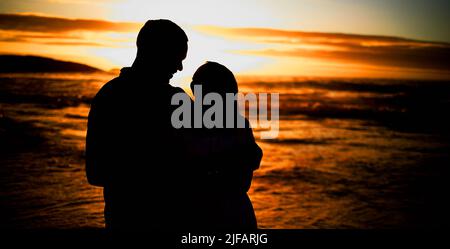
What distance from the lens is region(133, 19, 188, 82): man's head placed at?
188cm

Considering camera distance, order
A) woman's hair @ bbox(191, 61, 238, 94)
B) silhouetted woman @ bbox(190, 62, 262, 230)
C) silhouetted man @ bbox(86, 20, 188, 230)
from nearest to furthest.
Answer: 1. silhouetted man @ bbox(86, 20, 188, 230)
2. silhouetted woman @ bbox(190, 62, 262, 230)
3. woman's hair @ bbox(191, 61, 238, 94)

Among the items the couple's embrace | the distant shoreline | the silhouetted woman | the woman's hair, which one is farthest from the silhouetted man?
the distant shoreline

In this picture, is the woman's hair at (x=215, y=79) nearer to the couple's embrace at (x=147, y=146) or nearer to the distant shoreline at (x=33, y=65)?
the couple's embrace at (x=147, y=146)

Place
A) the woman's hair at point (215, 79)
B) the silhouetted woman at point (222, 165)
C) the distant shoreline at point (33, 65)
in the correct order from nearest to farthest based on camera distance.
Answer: the silhouetted woman at point (222, 165), the woman's hair at point (215, 79), the distant shoreline at point (33, 65)

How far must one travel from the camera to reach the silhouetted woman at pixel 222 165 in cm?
213

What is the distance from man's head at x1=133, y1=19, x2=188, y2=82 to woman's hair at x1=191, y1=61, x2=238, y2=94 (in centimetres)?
49

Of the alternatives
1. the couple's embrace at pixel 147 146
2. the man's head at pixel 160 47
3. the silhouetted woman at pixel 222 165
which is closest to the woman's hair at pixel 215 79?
the silhouetted woman at pixel 222 165

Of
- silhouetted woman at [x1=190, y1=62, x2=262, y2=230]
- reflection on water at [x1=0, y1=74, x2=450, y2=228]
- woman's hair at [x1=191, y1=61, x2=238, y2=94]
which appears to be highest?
woman's hair at [x1=191, y1=61, x2=238, y2=94]

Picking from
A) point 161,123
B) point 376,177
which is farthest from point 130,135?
point 376,177

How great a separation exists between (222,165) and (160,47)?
2.16 feet

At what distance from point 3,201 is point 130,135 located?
5.73 metres

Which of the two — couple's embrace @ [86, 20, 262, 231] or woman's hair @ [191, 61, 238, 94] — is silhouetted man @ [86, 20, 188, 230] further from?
woman's hair @ [191, 61, 238, 94]

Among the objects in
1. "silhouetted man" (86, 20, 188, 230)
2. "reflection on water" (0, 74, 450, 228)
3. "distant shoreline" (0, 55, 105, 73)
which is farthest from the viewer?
"distant shoreline" (0, 55, 105, 73)
